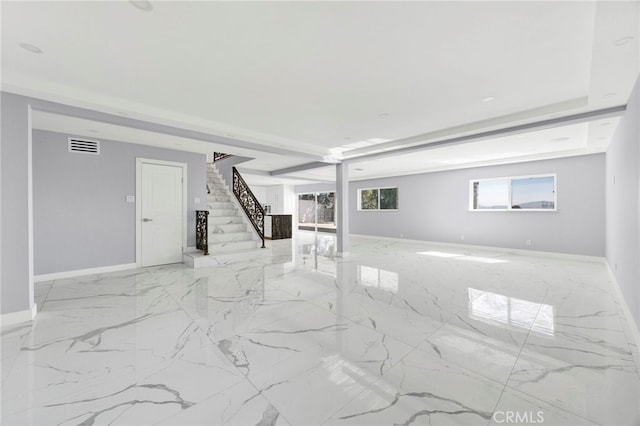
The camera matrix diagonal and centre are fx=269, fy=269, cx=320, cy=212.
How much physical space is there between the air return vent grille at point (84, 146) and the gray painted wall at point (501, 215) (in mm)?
8644

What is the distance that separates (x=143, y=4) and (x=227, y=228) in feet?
18.6

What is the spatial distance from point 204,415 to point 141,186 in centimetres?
525

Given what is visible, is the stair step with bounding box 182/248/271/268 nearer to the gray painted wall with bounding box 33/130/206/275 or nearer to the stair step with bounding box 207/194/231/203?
the gray painted wall with bounding box 33/130/206/275

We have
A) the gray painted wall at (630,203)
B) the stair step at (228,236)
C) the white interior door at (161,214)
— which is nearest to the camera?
the gray painted wall at (630,203)

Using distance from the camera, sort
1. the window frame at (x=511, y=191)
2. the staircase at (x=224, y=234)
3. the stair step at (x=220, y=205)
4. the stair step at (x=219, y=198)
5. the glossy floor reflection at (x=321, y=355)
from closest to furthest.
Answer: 1. the glossy floor reflection at (x=321, y=355)
2. the staircase at (x=224, y=234)
3. the window frame at (x=511, y=191)
4. the stair step at (x=220, y=205)
5. the stair step at (x=219, y=198)

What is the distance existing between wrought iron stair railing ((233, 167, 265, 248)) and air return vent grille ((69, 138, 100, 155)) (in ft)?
11.4

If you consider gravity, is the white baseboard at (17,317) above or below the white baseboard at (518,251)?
below

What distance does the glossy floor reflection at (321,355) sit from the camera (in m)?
1.66

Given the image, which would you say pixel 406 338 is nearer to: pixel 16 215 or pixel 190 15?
pixel 190 15

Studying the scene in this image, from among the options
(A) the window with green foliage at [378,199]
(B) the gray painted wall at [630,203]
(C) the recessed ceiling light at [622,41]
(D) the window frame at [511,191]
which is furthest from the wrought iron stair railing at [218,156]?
(B) the gray painted wall at [630,203]

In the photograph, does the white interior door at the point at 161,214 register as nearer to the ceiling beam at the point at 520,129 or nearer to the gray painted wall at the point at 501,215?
the ceiling beam at the point at 520,129

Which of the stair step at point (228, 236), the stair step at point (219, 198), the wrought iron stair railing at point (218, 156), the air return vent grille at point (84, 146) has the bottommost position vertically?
the stair step at point (228, 236)

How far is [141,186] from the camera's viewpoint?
219 inches

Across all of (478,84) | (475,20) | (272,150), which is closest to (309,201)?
(272,150)
